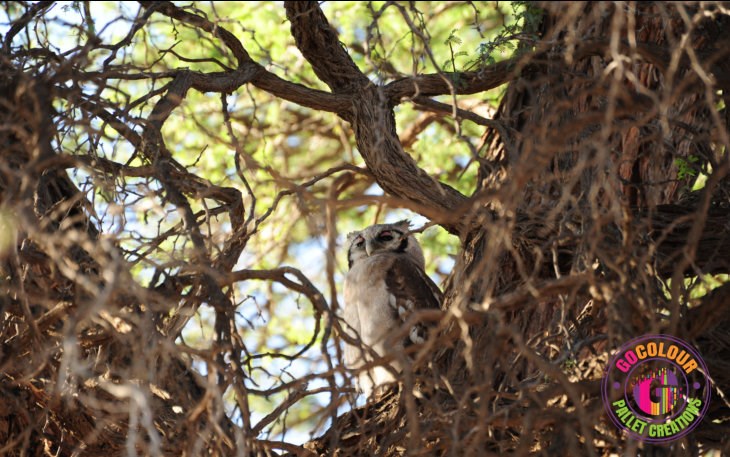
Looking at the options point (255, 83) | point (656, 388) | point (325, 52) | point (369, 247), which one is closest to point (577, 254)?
point (656, 388)

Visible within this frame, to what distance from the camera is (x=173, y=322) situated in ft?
10.9

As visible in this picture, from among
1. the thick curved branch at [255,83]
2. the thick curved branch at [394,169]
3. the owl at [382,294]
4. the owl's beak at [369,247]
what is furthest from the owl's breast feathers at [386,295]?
the thick curved branch at [255,83]

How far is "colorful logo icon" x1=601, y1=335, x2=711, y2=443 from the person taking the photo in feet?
9.14

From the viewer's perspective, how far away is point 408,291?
5496mm

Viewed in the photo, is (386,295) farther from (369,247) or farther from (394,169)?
(394,169)

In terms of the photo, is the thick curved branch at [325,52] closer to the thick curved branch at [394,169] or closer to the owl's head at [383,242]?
the thick curved branch at [394,169]

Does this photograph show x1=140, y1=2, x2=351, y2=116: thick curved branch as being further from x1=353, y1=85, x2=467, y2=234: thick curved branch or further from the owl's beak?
the owl's beak

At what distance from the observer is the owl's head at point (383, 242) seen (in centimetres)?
611

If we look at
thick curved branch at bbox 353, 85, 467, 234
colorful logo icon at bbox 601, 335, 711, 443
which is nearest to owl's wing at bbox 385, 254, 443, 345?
thick curved branch at bbox 353, 85, 467, 234

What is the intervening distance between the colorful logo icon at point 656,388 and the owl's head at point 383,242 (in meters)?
3.01

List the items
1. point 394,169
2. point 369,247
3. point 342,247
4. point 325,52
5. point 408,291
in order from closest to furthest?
point 342,247 < point 394,169 < point 325,52 < point 408,291 < point 369,247

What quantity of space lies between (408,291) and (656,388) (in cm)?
255

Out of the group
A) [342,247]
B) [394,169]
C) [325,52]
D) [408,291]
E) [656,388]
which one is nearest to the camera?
[342,247]

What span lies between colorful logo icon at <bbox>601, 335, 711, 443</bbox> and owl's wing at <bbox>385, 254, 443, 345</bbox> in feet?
7.15
